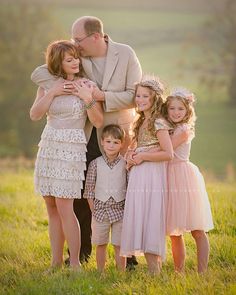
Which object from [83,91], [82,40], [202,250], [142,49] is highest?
[142,49]

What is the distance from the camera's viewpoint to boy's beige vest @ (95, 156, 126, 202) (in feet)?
18.5

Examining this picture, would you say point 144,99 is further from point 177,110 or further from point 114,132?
point 114,132

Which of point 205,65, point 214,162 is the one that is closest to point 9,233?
point 214,162

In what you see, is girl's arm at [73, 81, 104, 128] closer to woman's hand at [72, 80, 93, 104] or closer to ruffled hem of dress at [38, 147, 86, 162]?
woman's hand at [72, 80, 93, 104]

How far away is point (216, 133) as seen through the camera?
29484 millimetres

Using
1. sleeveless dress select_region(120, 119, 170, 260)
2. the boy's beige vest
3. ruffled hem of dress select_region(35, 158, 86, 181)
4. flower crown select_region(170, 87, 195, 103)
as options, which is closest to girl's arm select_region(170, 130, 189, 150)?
sleeveless dress select_region(120, 119, 170, 260)

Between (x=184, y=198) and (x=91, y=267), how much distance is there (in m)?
1.07

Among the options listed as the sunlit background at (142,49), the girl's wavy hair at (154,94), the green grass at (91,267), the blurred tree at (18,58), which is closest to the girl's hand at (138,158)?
the girl's wavy hair at (154,94)

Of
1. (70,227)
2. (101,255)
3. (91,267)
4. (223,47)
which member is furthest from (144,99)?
(223,47)

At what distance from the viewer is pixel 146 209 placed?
5410 millimetres

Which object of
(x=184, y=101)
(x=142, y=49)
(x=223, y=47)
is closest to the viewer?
(x=184, y=101)

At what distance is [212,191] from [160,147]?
357 cm

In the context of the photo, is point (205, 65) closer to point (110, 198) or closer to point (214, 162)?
point (214, 162)

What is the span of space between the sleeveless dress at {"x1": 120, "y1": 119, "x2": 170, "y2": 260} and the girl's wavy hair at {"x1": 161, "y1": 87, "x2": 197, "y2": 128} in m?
0.17
